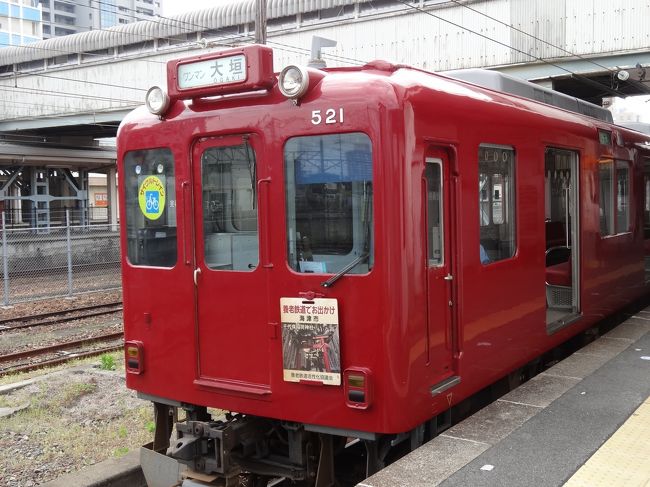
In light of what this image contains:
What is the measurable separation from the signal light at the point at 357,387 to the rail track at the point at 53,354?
6622mm

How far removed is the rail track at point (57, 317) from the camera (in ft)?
42.7

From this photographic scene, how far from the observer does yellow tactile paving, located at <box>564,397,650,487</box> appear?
3699 millimetres

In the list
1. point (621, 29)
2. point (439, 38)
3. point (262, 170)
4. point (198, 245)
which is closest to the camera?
point (262, 170)

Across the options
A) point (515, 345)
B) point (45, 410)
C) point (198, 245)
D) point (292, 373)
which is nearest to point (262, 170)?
point (198, 245)

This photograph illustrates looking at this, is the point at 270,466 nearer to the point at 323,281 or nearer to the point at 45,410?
the point at 323,281

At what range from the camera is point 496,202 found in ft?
16.8

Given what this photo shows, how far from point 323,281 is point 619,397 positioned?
2.65 metres

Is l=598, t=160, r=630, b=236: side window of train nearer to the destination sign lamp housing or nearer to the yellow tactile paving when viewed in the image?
the yellow tactile paving

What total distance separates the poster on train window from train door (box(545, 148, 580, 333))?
282 centimetres

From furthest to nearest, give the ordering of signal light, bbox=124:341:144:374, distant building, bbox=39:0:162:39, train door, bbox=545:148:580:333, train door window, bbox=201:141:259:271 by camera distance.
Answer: distant building, bbox=39:0:162:39 → train door, bbox=545:148:580:333 → signal light, bbox=124:341:144:374 → train door window, bbox=201:141:259:271

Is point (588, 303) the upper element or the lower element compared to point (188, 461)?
upper

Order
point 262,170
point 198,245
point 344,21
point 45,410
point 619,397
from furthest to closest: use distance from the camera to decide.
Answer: point 344,21 → point 45,410 → point 619,397 → point 198,245 → point 262,170

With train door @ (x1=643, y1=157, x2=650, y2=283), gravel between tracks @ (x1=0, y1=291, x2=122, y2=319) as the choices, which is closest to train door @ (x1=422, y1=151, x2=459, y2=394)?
train door @ (x1=643, y1=157, x2=650, y2=283)

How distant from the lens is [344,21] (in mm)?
19844
